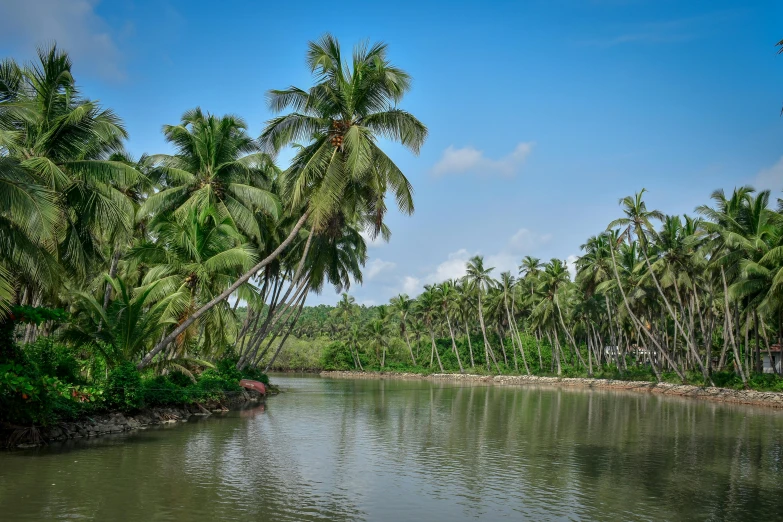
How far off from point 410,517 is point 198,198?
15.8 metres

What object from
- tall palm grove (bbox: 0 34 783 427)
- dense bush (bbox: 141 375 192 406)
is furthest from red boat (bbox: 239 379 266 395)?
dense bush (bbox: 141 375 192 406)

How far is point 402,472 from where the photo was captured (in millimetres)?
12516

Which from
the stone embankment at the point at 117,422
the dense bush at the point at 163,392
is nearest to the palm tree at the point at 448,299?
the stone embankment at the point at 117,422

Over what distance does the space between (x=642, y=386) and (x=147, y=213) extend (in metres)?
35.7

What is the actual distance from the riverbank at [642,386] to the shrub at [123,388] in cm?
2993

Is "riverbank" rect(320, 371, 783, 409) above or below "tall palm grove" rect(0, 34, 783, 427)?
below

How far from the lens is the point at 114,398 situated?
55.0 feet

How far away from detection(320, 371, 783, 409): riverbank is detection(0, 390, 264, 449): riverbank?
27.2m

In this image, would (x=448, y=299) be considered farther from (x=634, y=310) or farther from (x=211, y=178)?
(x=211, y=178)

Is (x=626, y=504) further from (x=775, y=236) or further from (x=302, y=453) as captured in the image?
(x=775, y=236)

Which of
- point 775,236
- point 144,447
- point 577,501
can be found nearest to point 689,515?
point 577,501

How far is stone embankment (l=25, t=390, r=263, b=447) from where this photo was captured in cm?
1404

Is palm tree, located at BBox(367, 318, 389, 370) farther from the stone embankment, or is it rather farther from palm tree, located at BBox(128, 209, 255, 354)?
palm tree, located at BBox(128, 209, 255, 354)

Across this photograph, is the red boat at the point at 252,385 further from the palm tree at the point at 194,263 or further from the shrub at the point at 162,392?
the shrub at the point at 162,392
